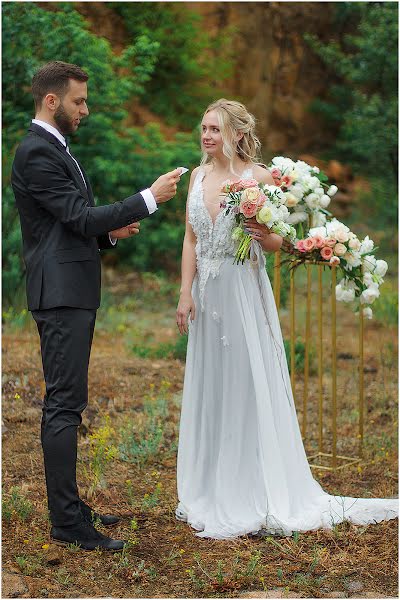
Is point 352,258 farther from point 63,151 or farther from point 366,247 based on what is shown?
point 63,151

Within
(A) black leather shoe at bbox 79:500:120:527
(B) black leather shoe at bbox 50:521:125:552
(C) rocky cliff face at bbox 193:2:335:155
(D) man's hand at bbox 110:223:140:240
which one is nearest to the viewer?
(B) black leather shoe at bbox 50:521:125:552

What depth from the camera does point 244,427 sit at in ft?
14.6

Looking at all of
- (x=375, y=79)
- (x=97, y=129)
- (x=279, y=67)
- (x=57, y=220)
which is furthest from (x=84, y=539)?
(x=279, y=67)

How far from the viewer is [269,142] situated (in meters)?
16.3

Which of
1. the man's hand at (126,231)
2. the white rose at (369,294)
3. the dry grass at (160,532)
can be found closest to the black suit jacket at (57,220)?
the man's hand at (126,231)

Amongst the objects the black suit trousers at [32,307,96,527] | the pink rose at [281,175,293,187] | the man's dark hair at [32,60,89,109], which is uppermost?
the man's dark hair at [32,60,89,109]

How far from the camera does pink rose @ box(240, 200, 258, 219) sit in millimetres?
4062

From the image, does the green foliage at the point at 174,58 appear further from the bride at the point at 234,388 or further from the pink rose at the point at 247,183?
the pink rose at the point at 247,183

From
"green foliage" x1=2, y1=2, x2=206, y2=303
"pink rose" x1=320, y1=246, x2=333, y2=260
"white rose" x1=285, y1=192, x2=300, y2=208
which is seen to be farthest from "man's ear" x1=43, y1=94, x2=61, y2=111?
"green foliage" x1=2, y1=2, x2=206, y2=303

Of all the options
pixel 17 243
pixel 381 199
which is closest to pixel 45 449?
pixel 17 243

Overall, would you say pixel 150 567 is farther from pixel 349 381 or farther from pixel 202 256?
pixel 349 381

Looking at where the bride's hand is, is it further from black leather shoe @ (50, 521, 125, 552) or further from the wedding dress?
black leather shoe @ (50, 521, 125, 552)

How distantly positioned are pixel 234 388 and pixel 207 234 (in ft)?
2.58

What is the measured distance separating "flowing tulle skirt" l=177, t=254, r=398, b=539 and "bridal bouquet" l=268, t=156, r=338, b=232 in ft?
2.72
